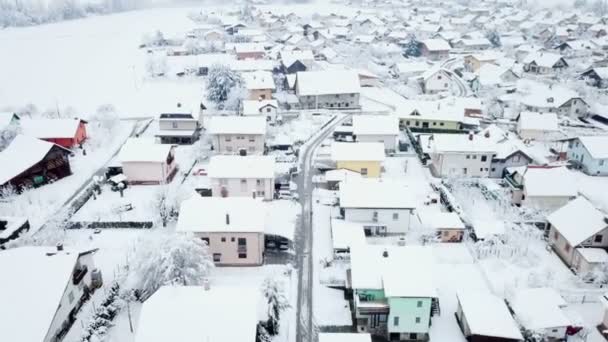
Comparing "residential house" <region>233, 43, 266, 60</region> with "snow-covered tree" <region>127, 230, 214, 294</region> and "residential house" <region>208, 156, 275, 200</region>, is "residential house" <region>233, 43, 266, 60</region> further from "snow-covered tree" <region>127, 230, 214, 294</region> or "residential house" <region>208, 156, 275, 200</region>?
"snow-covered tree" <region>127, 230, 214, 294</region>

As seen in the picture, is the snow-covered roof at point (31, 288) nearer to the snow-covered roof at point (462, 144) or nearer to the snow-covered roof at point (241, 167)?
the snow-covered roof at point (241, 167)

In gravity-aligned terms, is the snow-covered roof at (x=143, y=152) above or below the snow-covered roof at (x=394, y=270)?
above

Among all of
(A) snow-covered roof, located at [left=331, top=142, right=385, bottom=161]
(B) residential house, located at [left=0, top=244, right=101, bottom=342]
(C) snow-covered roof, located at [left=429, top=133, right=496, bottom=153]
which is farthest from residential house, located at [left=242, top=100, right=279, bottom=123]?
(B) residential house, located at [left=0, top=244, right=101, bottom=342]

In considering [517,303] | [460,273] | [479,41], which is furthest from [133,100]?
[479,41]

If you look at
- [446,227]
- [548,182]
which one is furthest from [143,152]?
[548,182]

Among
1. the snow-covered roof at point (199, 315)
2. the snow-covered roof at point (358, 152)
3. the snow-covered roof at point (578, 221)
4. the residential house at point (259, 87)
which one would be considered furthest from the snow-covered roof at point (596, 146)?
the snow-covered roof at point (199, 315)

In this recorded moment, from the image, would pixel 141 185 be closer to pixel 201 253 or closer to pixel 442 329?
pixel 201 253
